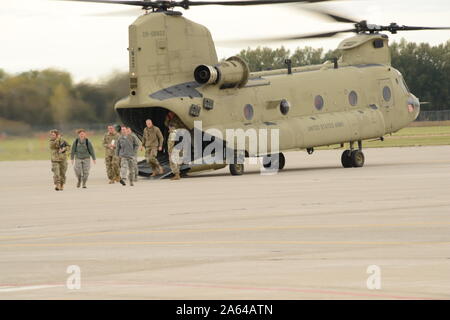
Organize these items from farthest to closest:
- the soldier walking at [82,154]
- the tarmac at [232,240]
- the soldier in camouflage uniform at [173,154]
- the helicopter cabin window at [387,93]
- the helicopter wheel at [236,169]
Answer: the helicopter cabin window at [387,93] → the helicopter wheel at [236,169] → the soldier in camouflage uniform at [173,154] → the soldier walking at [82,154] → the tarmac at [232,240]

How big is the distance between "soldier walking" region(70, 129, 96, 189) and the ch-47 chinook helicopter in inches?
128

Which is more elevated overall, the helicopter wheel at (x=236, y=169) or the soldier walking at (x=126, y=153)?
the soldier walking at (x=126, y=153)

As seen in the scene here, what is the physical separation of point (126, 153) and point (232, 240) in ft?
54.3

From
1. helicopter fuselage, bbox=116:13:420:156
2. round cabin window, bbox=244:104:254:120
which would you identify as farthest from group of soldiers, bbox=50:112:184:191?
round cabin window, bbox=244:104:254:120

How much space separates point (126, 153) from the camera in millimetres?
34062

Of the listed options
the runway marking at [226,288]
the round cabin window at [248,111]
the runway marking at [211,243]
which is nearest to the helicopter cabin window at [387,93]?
the round cabin window at [248,111]

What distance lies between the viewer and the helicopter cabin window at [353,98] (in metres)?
41.1

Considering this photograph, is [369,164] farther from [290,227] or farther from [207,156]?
[290,227]

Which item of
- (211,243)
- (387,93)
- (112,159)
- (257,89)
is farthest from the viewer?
(387,93)

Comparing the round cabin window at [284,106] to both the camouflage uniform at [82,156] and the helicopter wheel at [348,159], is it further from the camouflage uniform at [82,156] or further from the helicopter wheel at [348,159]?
the camouflage uniform at [82,156]

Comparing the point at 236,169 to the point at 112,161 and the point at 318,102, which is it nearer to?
the point at 112,161

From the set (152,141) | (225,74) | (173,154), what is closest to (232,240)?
(173,154)

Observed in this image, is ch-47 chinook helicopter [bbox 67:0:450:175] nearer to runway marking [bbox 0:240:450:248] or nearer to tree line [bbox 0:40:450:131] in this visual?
tree line [bbox 0:40:450:131]
